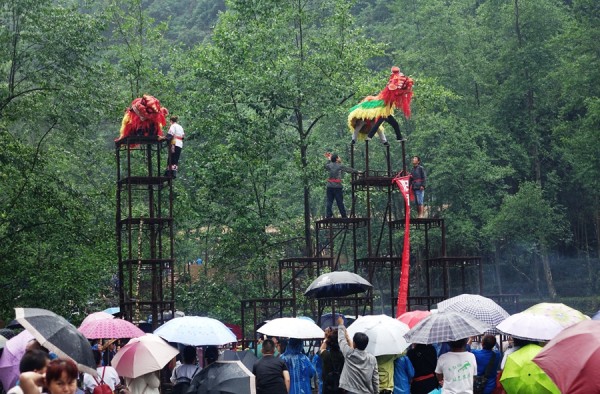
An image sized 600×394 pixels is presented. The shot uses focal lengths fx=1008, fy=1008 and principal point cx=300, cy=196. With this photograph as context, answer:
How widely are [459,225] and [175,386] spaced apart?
3067cm

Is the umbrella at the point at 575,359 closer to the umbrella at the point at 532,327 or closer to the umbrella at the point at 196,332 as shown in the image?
the umbrella at the point at 532,327

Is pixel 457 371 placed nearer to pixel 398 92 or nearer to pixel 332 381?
pixel 332 381

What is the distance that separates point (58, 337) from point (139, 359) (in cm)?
230

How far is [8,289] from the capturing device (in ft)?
81.3

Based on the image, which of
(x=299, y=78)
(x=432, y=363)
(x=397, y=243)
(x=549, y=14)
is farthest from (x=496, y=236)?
(x=432, y=363)

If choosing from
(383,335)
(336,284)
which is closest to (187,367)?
(383,335)

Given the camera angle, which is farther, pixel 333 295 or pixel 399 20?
pixel 399 20

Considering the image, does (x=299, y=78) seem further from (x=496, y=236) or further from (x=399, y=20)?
(x=399, y=20)

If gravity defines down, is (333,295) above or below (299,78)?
below

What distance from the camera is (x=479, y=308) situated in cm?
1388

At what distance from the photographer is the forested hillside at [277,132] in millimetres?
25734

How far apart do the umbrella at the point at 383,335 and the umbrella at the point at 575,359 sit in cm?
411

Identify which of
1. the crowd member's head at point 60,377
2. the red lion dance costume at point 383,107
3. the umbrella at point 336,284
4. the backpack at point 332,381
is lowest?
the backpack at point 332,381

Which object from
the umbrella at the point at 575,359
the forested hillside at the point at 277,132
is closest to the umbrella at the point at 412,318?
the umbrella at the point at 575,359
